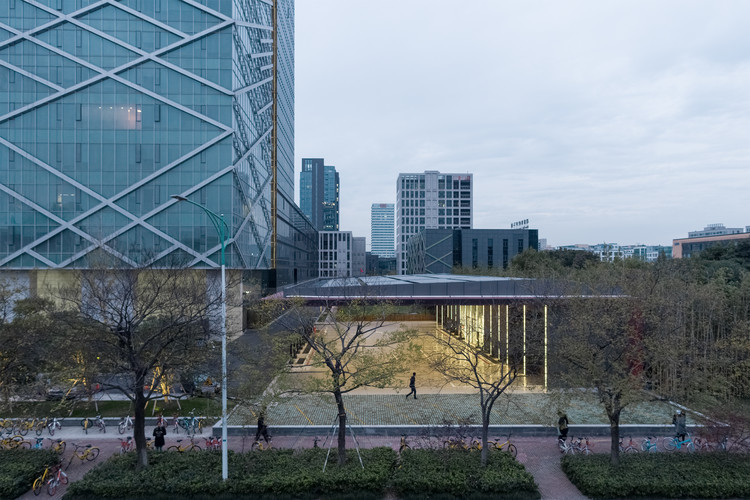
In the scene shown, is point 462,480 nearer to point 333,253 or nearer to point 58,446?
point 58,446

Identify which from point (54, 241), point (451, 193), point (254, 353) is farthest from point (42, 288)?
point (451, 193)

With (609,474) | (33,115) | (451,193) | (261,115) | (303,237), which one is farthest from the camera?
(451,193)

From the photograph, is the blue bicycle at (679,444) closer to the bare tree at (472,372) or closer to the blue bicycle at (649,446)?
the blue bicycle at (649,446)

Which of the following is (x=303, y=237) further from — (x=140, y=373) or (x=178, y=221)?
(x=140, y=373)

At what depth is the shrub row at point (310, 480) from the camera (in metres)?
12.9

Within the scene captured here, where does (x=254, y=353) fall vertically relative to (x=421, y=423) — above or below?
above

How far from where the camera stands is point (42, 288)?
36875 mm

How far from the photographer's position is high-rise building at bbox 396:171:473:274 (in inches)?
5059

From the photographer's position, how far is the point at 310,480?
13.0 metres

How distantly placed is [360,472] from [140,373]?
7.42 m

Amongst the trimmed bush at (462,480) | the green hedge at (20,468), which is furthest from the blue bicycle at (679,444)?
the green hedge at (20,468)

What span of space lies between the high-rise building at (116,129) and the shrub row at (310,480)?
81.4ft

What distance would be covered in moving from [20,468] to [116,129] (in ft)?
98.7

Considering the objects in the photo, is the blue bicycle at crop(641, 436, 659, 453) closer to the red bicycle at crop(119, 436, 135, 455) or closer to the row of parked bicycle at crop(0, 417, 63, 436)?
the red bicycle at crop(119, 436, 135, 455)
